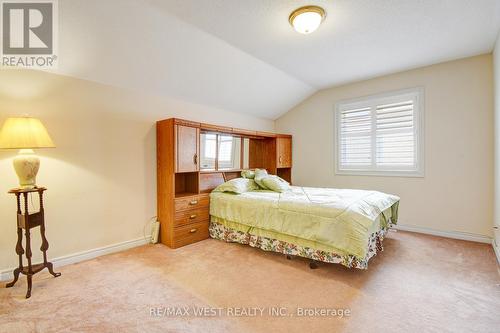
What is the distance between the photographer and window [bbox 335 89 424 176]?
3719 mm

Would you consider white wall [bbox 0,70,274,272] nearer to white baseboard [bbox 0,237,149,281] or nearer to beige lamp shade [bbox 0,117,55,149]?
white baseboard [bbox 0,237,149,281]

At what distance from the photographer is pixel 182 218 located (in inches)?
124

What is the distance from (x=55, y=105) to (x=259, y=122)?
3.40m

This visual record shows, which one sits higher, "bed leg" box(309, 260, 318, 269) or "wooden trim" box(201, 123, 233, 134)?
"wooden trim" box(201, 123, 233, 134)

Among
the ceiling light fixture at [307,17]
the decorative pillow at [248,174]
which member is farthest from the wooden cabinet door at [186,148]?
the ceiling light fixture at [307,17]

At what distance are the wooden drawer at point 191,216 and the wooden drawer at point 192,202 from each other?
0.05 metres

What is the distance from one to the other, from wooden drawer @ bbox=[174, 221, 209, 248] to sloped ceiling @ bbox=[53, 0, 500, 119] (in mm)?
1902

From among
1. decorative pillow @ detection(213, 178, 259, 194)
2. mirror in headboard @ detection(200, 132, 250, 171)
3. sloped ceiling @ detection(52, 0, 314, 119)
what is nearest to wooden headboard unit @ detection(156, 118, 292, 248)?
mirror in headboard @ detection(200, 132, 250, 171)

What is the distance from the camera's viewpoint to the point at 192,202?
3.28 meters

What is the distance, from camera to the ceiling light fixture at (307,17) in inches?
89.0

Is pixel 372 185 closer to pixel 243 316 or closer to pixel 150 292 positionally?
pixel 243 316

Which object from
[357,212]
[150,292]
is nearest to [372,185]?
[357,212]

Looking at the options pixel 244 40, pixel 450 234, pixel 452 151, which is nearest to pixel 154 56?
pixel 244 40

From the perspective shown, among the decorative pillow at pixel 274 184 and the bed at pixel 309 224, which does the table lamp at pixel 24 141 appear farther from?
the decorative pillow at pixel 274 184
